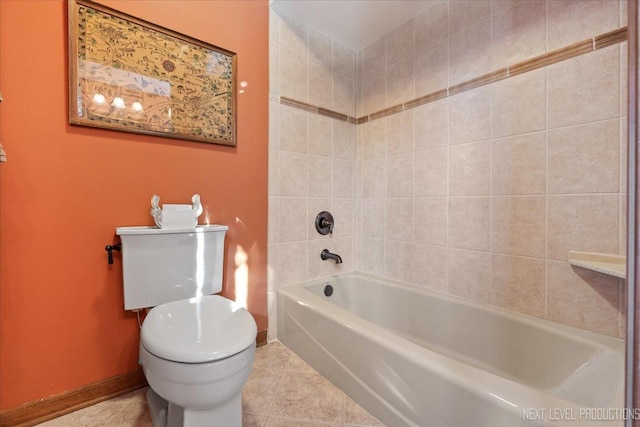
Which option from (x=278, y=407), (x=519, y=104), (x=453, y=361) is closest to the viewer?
(x=453, y=361)

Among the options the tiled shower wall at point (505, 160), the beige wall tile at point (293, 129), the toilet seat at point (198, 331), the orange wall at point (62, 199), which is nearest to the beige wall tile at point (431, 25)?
the tiled shower wall at point (505, 160)

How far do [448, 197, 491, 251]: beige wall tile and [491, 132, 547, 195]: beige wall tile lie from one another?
4.5 inches

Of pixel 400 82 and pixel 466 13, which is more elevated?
pixel 466 13

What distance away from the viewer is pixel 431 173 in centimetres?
168

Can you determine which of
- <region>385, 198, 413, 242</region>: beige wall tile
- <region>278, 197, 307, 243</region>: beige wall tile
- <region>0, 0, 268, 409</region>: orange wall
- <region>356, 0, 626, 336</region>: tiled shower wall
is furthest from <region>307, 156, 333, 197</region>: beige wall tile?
<region>0, 0, 268, 409</region>: orange wall

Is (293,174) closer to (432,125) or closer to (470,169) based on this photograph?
(432,125)

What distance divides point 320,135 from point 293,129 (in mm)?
226

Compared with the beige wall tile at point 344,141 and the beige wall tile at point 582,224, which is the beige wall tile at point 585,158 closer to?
the beige wall tile at point 582,224

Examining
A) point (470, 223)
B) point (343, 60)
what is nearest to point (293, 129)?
point (343, 60)

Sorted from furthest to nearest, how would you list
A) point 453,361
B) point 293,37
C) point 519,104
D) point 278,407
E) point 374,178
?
point 374,178 < point 293,37 < point 519,104 < point 278,407 < point 453,361

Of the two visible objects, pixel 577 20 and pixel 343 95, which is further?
pixel 343 95

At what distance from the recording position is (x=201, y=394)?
0.83 meters

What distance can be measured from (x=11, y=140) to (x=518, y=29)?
2.26 meters

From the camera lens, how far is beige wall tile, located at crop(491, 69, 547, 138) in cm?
125
